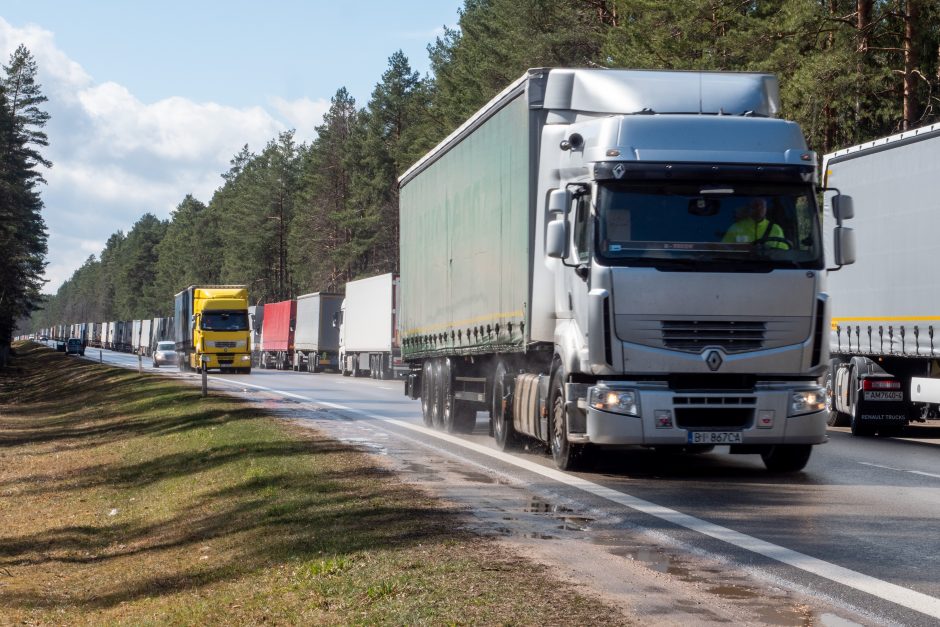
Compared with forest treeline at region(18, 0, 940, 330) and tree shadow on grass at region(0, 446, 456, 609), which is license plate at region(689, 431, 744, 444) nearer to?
tree shadow on grass at region(0, 446, 456, 609)

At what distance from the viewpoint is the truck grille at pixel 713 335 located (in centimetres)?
1309

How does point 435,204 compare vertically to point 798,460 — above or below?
above

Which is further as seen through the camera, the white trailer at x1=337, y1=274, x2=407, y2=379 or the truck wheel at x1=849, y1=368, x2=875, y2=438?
the white trailer at x1=337, y1=274, x2=407, y2=379

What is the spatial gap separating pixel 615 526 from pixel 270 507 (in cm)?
→ 385

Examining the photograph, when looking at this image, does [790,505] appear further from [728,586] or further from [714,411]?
[728,586]

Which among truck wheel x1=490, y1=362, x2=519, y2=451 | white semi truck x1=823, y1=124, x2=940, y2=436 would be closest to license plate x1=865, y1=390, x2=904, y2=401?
white semi truck x1=823, y1=124, x2=940, y2=436

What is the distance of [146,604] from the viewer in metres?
10.4

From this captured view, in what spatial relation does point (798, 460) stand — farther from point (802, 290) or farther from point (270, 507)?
point (270, 507)

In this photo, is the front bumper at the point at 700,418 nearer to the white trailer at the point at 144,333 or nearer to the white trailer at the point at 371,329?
the white trailer at the point at 371,329

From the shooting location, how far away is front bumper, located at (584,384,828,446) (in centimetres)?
1322

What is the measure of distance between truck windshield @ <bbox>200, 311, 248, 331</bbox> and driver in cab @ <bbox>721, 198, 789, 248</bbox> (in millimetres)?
43885

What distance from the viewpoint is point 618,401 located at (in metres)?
13.2

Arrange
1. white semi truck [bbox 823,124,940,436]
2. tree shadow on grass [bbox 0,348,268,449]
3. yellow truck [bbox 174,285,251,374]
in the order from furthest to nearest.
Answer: yellow truck [bbox 174,285,251,374] < tree shadow on grass [bbox 0,348,268,449] < white semi truck [bbox 823,124,940,436]

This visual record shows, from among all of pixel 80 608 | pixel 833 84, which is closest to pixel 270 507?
pixel 80 608
